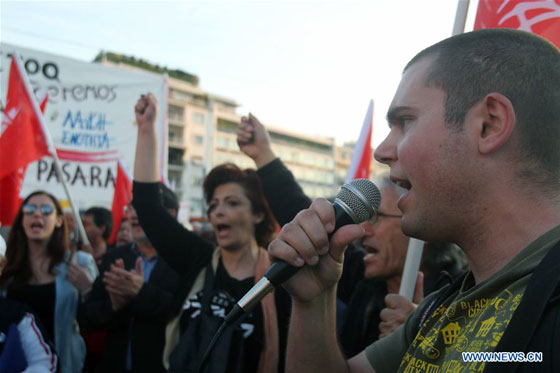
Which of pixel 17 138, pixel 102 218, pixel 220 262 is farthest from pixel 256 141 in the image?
pixel 102 218

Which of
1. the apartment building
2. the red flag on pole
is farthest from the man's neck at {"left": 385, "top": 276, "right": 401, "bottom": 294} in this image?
the apartment building

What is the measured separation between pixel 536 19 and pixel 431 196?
1.52m

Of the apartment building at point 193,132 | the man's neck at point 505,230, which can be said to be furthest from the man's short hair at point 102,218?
the apartment building at point 193,132

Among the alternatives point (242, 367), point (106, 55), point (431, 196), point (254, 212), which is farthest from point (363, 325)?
point (106, 55)

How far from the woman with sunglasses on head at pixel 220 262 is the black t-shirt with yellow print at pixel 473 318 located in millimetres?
1370

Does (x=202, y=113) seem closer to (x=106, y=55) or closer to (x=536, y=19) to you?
(x=106, y=55)

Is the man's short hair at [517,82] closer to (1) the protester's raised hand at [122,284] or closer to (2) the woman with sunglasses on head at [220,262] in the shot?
(2) the woman with sunglasses on head at [220,262]

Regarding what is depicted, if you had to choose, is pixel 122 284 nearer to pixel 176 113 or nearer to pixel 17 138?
pixel 17 138

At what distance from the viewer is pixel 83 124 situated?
650 centimetres

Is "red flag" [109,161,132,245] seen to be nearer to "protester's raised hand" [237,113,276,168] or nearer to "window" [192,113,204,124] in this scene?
"protester's raised hand" [237,113,276,168]

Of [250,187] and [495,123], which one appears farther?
[250,187]

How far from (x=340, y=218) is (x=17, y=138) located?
4.42 m

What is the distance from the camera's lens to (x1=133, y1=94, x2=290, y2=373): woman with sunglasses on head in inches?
96.9

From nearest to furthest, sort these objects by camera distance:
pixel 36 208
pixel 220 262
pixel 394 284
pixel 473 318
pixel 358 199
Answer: pixel 473 318 < pixel 358 199 < pixel 394 284 < pixel 220 262 < pixel 36 208
